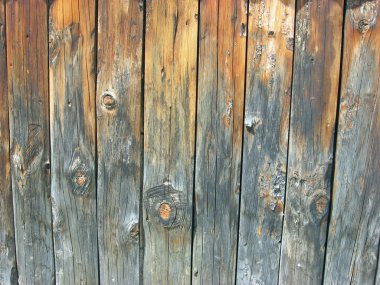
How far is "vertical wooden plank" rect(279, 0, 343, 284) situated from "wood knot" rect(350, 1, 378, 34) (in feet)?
0.21

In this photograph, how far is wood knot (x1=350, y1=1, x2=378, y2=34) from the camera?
1975 millimetres

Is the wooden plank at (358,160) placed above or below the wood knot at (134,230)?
above

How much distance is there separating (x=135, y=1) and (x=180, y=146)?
2.33 ft

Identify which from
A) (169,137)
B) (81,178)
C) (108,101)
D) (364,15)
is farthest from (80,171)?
(364,15)

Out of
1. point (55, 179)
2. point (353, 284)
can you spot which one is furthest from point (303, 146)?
point (55, 179)

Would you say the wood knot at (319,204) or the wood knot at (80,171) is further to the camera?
the wood knot at (80,171)

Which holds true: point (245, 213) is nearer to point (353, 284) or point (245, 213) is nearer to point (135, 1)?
point (353, 284)

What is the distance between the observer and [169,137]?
85.7 inches

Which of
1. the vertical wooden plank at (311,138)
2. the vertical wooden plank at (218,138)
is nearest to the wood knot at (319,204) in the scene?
the vertical wooden plank at (311,138)

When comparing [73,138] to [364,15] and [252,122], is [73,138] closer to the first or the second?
[252,122]

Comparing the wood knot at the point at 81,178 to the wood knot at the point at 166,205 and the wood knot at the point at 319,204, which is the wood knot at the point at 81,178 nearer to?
the wood knot at the point at 166,205

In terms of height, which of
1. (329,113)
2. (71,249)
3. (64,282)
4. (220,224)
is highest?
(329,113)

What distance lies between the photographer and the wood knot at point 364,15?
1.97 meters

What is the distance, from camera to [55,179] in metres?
2.31
